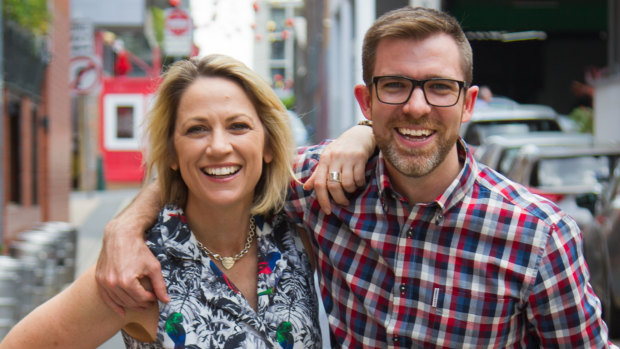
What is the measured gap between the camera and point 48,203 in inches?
605

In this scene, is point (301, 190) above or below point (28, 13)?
below

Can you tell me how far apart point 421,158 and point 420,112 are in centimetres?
15

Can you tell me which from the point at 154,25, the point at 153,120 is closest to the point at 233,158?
the point at 153,120

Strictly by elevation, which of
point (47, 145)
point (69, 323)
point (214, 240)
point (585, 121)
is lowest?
point (69, 323)

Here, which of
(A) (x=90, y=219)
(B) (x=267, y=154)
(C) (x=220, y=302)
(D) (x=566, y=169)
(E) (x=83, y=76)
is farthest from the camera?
(A) (x=90, y=219)

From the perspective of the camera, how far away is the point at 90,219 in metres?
18.7

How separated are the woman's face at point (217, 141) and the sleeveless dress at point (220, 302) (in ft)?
0.62

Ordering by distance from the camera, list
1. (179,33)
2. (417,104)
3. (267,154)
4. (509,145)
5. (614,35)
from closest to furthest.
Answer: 1. (417,104)
2. (267,154)
3. (509,145)
4. (179,33)
5. (614,35)

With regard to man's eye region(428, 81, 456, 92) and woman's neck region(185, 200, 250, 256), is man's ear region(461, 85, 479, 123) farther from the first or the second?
woman's neck region(185, 200, 250, 256)

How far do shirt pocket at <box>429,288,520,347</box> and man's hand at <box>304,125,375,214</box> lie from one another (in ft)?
1.73

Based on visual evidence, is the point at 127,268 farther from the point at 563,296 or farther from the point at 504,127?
the point at 504,127

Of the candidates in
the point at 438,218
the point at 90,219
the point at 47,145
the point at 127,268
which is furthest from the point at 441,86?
the point at 90,219

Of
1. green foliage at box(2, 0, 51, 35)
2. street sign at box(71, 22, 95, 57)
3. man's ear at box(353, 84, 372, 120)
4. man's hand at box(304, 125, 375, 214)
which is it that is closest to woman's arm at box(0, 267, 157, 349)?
man's hand at box(304, 125, 375, 214)

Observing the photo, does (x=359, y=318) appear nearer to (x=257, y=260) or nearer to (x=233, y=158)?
(x=257, y=260)
